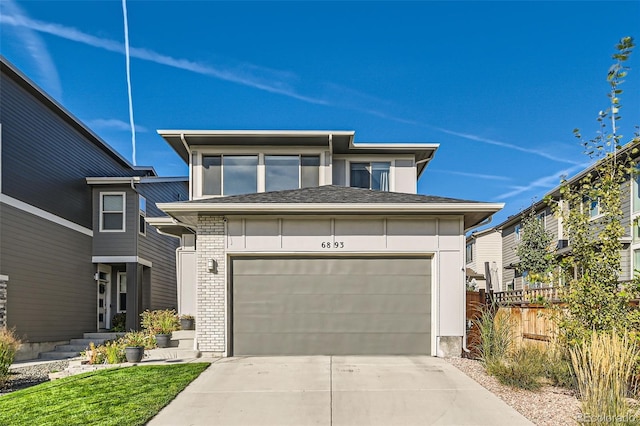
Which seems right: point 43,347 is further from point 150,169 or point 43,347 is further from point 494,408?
point 494,408

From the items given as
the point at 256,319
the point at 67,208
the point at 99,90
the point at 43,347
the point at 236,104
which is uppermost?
the point at 99,90

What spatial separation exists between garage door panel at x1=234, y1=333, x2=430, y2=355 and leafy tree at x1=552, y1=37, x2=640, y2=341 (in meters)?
4.15

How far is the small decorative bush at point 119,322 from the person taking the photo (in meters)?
18.3

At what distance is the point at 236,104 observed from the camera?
747 inches

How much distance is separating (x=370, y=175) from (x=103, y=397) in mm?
11649

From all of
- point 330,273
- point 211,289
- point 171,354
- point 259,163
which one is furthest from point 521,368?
point 259,163

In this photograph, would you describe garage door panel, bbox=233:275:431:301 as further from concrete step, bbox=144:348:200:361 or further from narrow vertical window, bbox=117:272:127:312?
narrow vertical window, bbox=117:272:127:312

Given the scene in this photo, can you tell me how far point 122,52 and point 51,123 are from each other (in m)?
7.40

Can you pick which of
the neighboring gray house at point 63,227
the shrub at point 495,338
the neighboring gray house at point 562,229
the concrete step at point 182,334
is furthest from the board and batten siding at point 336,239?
the neighboring gray house at point 63,227

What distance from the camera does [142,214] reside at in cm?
1859

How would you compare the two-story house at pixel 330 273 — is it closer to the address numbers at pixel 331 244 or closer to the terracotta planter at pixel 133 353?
the address numbers at pixel 331 244

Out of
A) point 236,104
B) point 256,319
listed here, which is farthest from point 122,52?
point 256,319

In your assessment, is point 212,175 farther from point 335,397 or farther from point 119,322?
point 335,397

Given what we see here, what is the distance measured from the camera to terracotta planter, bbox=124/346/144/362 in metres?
10.2
